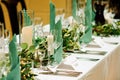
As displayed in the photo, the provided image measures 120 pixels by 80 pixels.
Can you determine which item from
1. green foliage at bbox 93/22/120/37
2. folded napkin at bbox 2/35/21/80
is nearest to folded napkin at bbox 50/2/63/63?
folded napkin at bbox 2/35/21/80

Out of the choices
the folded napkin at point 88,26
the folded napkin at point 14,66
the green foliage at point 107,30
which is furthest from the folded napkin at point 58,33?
the green foliage at point 107,30

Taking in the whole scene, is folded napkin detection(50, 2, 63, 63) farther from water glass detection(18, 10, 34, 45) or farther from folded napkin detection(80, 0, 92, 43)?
folded napkin detection(80, 0, 92, 43)

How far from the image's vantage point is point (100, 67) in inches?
75.0

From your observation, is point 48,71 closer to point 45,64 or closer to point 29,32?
point 45,64

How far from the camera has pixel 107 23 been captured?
2883 millimetres

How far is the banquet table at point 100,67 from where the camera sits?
5.27ft

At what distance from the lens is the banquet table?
1.61m

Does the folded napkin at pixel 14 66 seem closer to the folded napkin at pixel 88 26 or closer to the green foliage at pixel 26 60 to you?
the green foliage at pixel 26 60

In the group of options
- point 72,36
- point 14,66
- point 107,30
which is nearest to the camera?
point 14,66

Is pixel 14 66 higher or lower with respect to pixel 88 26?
lower

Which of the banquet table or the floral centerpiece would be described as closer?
the banquet table

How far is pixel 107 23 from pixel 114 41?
0.48 meters

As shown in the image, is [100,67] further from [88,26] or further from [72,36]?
Answer: [88,26]

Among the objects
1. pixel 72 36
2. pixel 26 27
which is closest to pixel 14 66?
pixel 26 27
